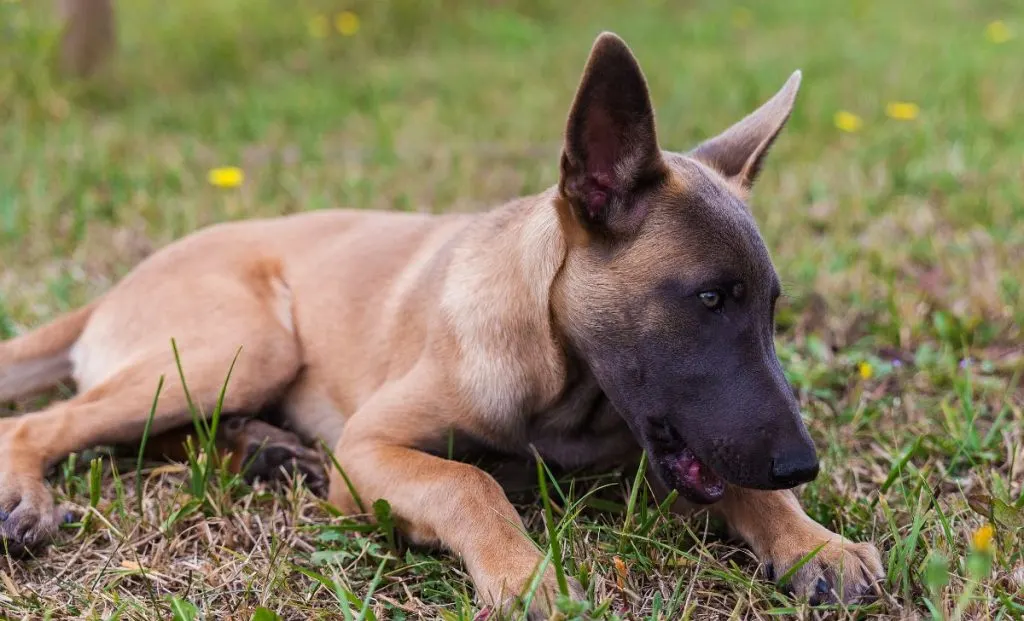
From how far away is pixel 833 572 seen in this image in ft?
8.11

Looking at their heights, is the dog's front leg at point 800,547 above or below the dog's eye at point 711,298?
below

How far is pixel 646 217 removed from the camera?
2695 mm

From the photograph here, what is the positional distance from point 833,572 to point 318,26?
349 inches

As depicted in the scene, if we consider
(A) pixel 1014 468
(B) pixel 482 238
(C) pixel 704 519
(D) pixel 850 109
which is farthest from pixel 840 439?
(D) pixel 850 109

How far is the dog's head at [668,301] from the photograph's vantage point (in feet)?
8.16

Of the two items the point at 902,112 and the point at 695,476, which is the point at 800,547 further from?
the point at 902,112

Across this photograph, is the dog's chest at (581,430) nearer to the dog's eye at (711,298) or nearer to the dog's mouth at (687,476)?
the dog's mouth at (687,476)

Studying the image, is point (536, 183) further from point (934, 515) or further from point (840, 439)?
point (934, 515)

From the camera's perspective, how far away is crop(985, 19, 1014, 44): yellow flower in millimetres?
9797

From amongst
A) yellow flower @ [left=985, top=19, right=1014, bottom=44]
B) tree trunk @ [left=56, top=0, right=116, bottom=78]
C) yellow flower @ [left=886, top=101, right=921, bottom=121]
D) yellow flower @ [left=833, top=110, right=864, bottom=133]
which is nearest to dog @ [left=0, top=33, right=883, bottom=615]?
yellow flower @ [left=833, top=110, right=864, bottom=133]

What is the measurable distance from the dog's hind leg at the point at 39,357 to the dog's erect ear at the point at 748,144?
2369mm

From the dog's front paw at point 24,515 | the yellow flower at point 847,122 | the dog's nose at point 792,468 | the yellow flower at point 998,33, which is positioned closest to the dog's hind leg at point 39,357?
the dog's front paw at point 24,515

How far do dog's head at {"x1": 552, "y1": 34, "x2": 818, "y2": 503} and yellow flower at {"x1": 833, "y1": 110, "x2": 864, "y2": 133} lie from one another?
4.46 meters

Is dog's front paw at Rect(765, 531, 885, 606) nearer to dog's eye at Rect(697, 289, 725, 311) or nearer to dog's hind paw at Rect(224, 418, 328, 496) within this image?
dog's eye at Rect(697, 289, 725, 311)
